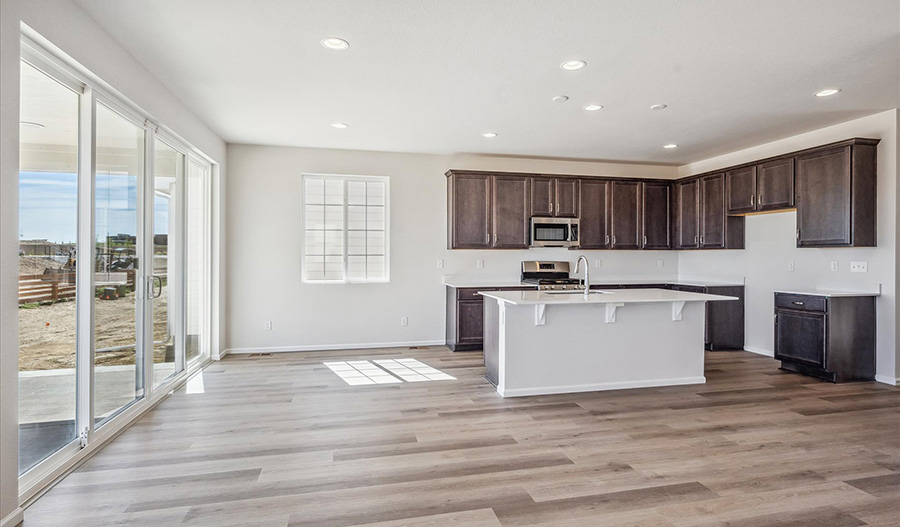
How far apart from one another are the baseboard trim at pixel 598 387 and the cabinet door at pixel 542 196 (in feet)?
8.93

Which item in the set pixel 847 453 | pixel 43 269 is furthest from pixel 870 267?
pixel 43 269

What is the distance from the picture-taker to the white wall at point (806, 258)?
4.30 m

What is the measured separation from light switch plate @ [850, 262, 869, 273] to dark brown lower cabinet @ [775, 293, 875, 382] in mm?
294

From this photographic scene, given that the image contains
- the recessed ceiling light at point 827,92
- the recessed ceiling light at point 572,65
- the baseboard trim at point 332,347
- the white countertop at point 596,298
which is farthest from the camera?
the baseboard trim at point 332,347

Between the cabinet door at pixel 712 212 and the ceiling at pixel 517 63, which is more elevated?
the ceiling at pixel 517 63

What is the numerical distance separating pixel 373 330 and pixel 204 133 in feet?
10.1

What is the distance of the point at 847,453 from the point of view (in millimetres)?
2801

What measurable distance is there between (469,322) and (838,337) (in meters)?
3.80

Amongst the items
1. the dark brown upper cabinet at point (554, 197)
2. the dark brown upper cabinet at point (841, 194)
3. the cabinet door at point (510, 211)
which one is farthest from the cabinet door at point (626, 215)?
the dark brown upper cabinet at point (841, 194)

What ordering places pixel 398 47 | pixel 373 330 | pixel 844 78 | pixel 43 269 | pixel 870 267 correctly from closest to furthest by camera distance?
pixel 43 269 < pixel 398 47 < pixel 844 78 < pixel 870 267 < pixel 373 330

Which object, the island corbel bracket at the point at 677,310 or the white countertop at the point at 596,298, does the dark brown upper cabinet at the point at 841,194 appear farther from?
the island corbel bracket at the point at 677,310

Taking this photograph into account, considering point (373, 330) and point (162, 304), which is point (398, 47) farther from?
point (373, 330)

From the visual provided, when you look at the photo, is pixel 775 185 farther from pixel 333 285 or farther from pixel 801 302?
pixel 333 285

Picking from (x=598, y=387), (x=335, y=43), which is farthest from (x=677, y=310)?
(x=335, y=43)
